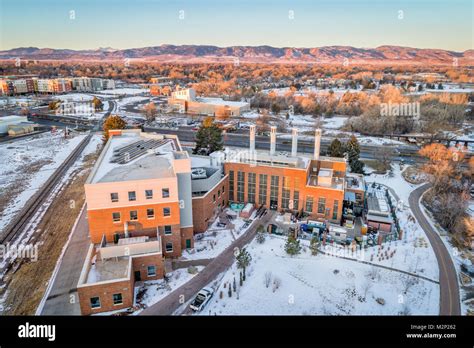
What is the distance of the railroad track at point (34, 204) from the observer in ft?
109

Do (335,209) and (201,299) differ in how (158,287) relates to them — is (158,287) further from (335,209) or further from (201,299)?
(335,209)

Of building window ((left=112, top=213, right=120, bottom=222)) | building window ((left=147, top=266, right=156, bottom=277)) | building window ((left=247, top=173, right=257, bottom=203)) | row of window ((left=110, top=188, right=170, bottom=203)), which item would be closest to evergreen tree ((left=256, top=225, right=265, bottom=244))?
building window ((left=247, top=173, right=257, bottom=203))

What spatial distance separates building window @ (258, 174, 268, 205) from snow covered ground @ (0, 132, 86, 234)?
98.4 ft

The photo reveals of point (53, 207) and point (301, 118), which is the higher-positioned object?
point (301, 118)

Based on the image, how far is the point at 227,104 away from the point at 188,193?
76.6m

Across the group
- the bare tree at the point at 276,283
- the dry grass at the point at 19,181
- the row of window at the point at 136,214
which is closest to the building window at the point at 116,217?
the row of window at the point at 136,214

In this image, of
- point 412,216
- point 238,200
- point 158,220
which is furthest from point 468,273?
point 158,220

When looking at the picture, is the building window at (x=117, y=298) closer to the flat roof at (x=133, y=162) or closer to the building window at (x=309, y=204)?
the flat roof at (x=133, y=162)

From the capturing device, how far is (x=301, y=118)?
333 ft

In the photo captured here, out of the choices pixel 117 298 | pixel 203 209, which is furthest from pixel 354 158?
pixel 117 298

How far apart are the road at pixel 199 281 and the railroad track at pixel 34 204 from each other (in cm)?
1994

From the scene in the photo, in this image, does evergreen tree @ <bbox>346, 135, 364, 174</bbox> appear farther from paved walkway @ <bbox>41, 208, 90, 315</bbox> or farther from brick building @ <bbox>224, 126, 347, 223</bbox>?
paved walkway @ <bbox>41, 208, 90, 315</bbox>

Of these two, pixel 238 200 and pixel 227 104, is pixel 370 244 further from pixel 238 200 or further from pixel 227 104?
pixel 227 104

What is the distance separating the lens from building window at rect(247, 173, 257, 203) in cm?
3948
